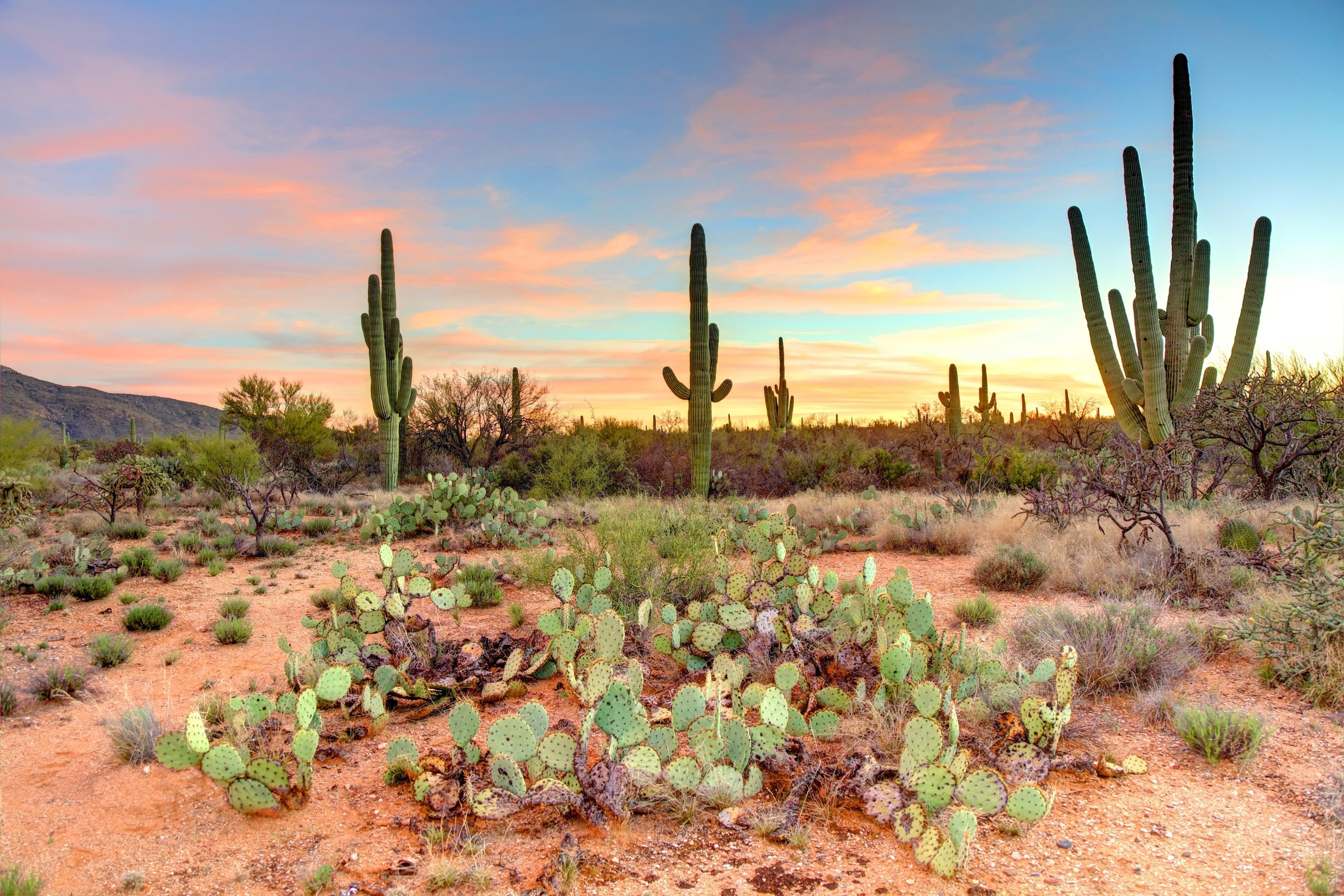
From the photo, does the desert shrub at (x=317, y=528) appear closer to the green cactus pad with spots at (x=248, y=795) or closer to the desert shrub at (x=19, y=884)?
the green cactus pad with spots at (x=248, y=795)

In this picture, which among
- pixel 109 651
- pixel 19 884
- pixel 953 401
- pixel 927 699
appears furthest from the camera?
pixel 953 401

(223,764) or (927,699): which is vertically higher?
(927,699)

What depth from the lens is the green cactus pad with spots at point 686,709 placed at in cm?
396

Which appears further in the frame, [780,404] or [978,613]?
[780,404]

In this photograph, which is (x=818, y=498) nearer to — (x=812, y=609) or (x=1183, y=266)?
(x=1183, y=266)

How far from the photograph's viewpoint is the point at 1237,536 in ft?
25.9

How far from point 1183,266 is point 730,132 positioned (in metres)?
7.69

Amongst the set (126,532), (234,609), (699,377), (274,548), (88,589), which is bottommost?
(234,609)

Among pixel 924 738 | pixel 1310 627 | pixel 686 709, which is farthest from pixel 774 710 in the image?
pixel 1310 627

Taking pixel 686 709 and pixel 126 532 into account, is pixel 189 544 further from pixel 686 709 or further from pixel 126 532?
pixel 686 709

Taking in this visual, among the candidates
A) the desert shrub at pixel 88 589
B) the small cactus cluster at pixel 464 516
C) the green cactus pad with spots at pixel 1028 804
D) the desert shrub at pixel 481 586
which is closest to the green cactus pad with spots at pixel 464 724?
the green cactus pad with spots at pixel 1028 804

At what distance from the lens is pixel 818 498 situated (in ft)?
48.5

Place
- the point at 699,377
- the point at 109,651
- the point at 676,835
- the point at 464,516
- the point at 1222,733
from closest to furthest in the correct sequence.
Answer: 1. the point at 676,835
2. the point at 1222,733
3. the point at 109,651
4. the point at 464,516
5. the point at 699,377

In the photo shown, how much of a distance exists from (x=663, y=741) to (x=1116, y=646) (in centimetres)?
328
